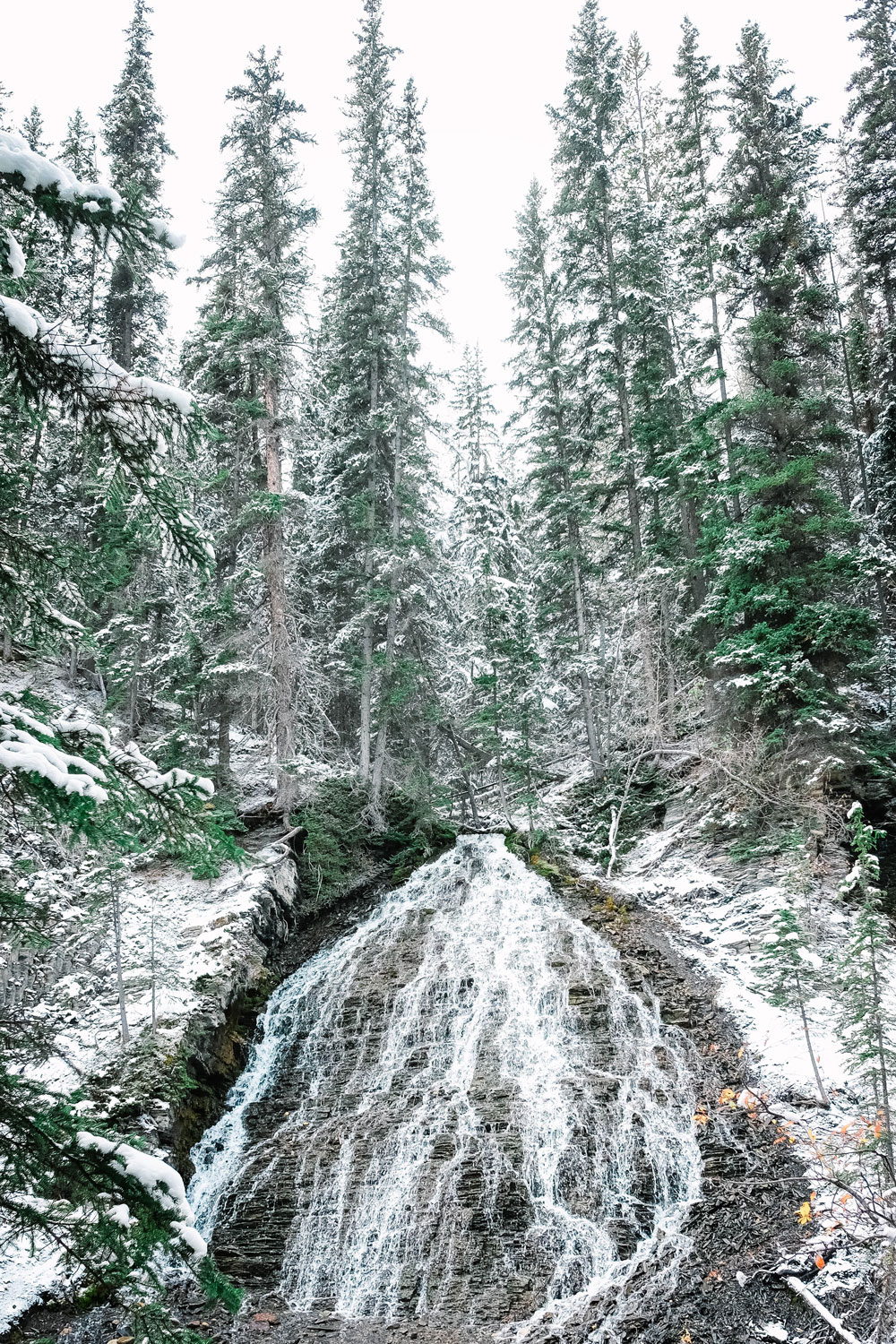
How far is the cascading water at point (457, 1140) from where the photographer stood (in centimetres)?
810

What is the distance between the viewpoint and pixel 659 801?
16.8 metres

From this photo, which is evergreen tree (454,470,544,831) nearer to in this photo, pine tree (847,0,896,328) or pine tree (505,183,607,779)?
pine tree (505,183,607,779)

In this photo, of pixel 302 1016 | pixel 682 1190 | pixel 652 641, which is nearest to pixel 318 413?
pixel 652 641

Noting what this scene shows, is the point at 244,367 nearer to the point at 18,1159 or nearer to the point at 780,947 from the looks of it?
the point at 780,947

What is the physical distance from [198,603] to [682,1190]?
13.2 meters

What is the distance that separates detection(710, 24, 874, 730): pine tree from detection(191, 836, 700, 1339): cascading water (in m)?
6.12

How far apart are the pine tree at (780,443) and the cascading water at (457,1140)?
20.1 feet

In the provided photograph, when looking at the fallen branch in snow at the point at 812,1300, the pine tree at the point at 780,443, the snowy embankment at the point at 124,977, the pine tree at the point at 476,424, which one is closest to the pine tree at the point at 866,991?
the fallen branch in snow at the point at 812,1300

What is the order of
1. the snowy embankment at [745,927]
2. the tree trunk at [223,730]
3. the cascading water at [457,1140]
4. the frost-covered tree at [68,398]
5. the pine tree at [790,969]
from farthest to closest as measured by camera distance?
the tree trunk at [223,730]
the snowy embankment at [745,927]
the pine tree at [790,969]
the cascading water at [457,1140]
the frost-covered tree at [68,398]

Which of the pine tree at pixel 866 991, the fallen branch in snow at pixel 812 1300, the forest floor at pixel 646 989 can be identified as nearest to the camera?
the fallen branch in snow at pixel 812 1300

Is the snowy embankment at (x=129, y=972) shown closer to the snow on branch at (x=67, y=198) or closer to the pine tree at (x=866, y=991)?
the pine tree at (x=866, y=991)

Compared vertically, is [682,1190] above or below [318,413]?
below

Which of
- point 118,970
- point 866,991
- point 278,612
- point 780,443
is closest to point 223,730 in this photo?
point 278,612

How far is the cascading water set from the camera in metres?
8.10
